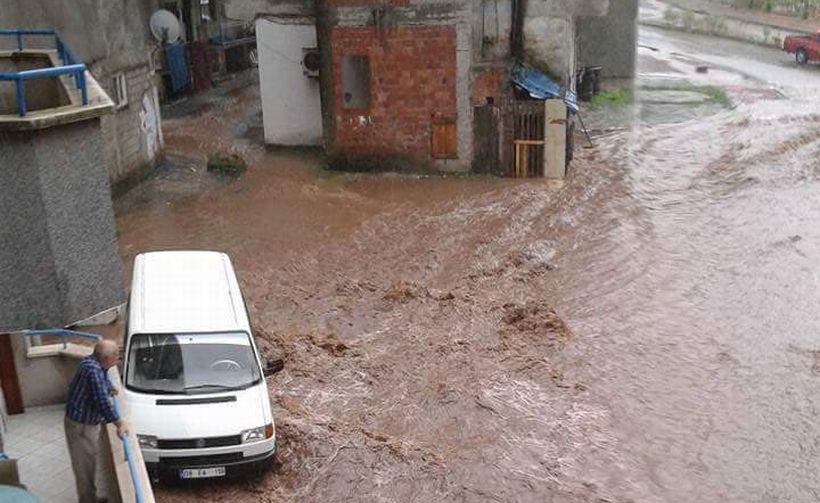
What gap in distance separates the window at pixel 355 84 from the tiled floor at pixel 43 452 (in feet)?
43.1

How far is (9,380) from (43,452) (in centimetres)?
79

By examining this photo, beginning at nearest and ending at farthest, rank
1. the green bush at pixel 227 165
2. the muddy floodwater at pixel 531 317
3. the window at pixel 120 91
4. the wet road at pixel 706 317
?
the muddy floodwater at pixel 531 317 → the wet road at pixel 706 317 → the window at pixel 120 91 → the green bush at pixel 227 165

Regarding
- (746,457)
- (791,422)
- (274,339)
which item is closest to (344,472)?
(274,339)

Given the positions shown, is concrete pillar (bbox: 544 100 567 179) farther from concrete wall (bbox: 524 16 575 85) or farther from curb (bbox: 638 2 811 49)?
curb (bbox: 638 2 811 49)

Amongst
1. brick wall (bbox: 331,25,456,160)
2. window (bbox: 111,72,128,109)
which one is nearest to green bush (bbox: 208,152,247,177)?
brick wall (bbox: 331,25,456,160)

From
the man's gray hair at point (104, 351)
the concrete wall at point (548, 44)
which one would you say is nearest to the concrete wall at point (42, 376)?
the man's gray hair at point (104, 351)

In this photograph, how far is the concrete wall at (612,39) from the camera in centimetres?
2900

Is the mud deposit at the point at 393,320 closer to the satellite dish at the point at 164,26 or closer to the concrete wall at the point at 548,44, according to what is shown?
the concrete wall at the point at 548,44

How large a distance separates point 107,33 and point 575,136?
38.9 ft

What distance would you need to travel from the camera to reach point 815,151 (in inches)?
870

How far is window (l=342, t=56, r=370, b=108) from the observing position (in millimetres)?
20156

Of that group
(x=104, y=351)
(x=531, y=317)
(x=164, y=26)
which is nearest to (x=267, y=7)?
(x=164, y=26)

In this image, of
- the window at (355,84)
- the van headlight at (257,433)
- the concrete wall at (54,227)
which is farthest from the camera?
the window at (355,84)

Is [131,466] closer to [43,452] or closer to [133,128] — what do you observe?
[43,452]
